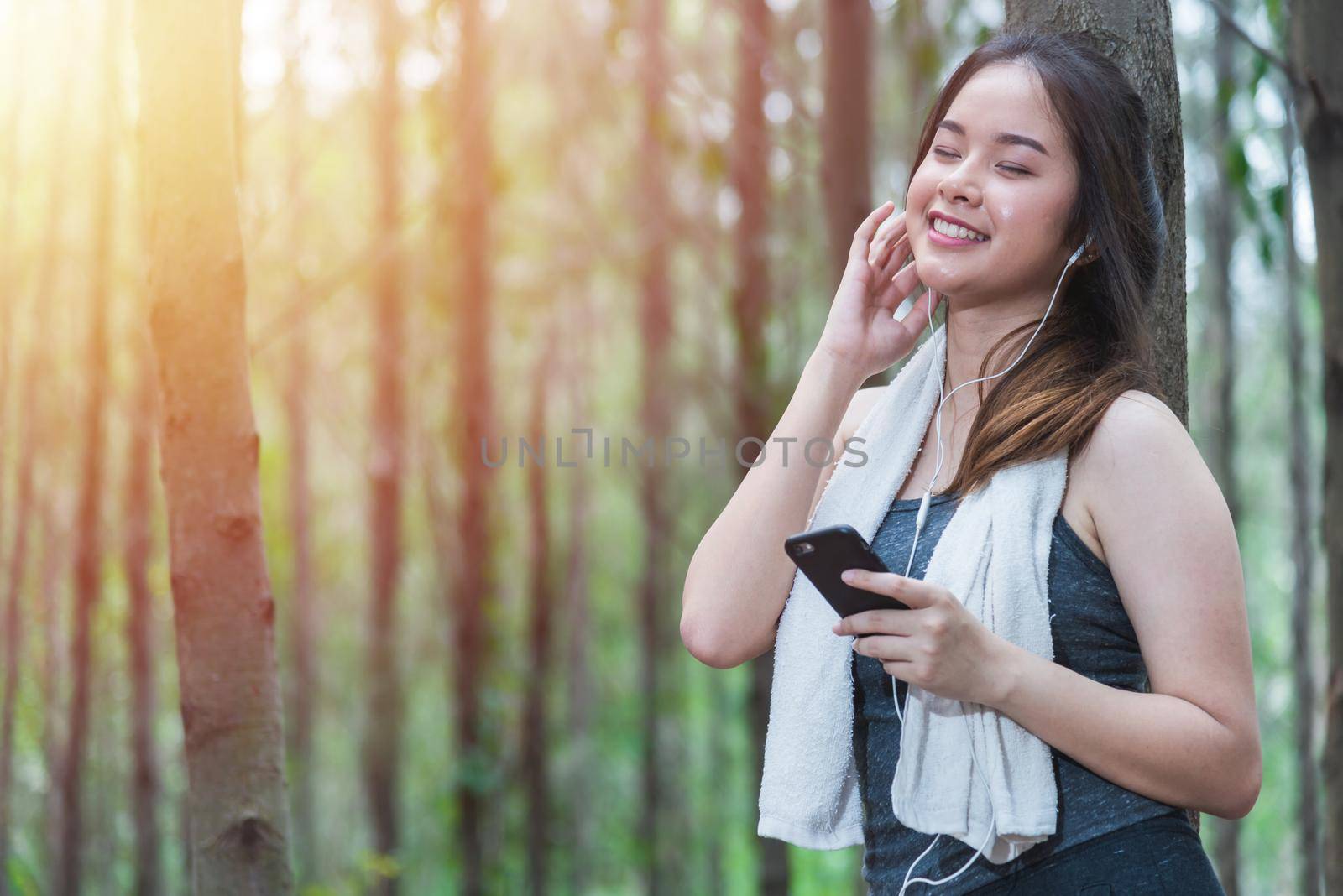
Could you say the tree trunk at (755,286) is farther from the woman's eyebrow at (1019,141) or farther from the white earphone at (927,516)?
the woman's eyebrow at (1019,141)

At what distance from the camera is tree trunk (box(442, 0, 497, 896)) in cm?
628

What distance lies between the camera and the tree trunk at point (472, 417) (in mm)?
6277

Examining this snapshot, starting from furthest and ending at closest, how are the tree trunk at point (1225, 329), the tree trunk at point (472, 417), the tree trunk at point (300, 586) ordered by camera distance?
the tree trunk at point (300, 586) → the tree trunk at point (472, 417) → the tree trunk at point (1225, 329)

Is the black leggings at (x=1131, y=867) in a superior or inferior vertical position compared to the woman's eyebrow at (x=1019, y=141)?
inferior

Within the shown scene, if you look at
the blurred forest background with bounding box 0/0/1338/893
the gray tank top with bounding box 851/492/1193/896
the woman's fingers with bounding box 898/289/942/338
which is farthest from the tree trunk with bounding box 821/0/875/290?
the gray tank top with bounding box 851/492/1193/896

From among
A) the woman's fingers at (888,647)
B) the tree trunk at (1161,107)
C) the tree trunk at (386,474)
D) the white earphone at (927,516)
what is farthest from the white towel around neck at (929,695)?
the tree trunk at (386,474)

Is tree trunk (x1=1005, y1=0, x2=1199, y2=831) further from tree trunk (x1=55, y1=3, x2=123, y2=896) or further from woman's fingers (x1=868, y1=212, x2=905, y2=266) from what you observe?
tree trunk (x1=55, y1=3, x2=123, y2=896)

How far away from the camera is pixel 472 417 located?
625 cm

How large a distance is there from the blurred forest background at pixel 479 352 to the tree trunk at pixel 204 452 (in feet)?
3.59

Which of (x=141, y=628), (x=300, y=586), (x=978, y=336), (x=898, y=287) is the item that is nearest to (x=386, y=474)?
(x=300, y=586)

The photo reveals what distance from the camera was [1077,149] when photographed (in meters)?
1.40

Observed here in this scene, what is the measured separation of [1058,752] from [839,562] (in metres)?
0.33

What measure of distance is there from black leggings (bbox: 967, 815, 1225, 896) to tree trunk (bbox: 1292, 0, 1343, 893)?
1304mm

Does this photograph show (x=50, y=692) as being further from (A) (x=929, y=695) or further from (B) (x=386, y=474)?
(A) (x=929, y=695)
